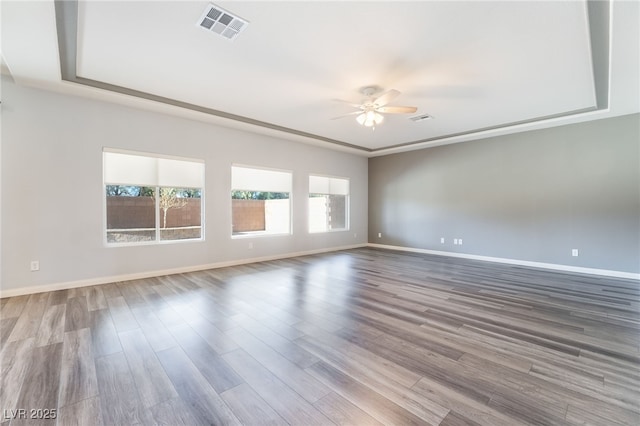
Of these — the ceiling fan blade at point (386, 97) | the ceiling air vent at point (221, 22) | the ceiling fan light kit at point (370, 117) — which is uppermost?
the ceiling air vent at point (221, 22)

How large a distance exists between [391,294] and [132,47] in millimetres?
4370

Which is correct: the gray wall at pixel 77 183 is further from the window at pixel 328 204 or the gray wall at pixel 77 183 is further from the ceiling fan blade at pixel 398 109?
the ceiling fan blade at pixel 398 109

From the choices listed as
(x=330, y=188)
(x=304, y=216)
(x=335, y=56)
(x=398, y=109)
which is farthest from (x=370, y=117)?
(x=330, y=188)

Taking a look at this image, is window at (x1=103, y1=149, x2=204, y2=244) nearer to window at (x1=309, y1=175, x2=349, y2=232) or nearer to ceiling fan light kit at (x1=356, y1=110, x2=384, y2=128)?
window at (x1=309, y1=175, x2=349, y2=232)

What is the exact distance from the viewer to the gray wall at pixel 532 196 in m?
4.91

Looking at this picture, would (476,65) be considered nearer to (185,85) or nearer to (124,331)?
(185,85)

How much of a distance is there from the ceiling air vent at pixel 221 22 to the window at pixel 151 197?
2.85 metres

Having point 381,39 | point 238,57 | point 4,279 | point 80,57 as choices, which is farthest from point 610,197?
point 4,279

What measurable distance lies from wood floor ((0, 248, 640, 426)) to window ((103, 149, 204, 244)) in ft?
3.43

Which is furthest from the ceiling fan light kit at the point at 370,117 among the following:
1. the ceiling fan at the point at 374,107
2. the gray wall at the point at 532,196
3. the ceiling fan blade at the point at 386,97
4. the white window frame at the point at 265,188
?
the gray wall at the point at 532,196

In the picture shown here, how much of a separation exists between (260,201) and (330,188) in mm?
2374

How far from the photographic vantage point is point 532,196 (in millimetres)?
5820

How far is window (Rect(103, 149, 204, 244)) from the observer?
175 inches

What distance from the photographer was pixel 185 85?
3.94 m
